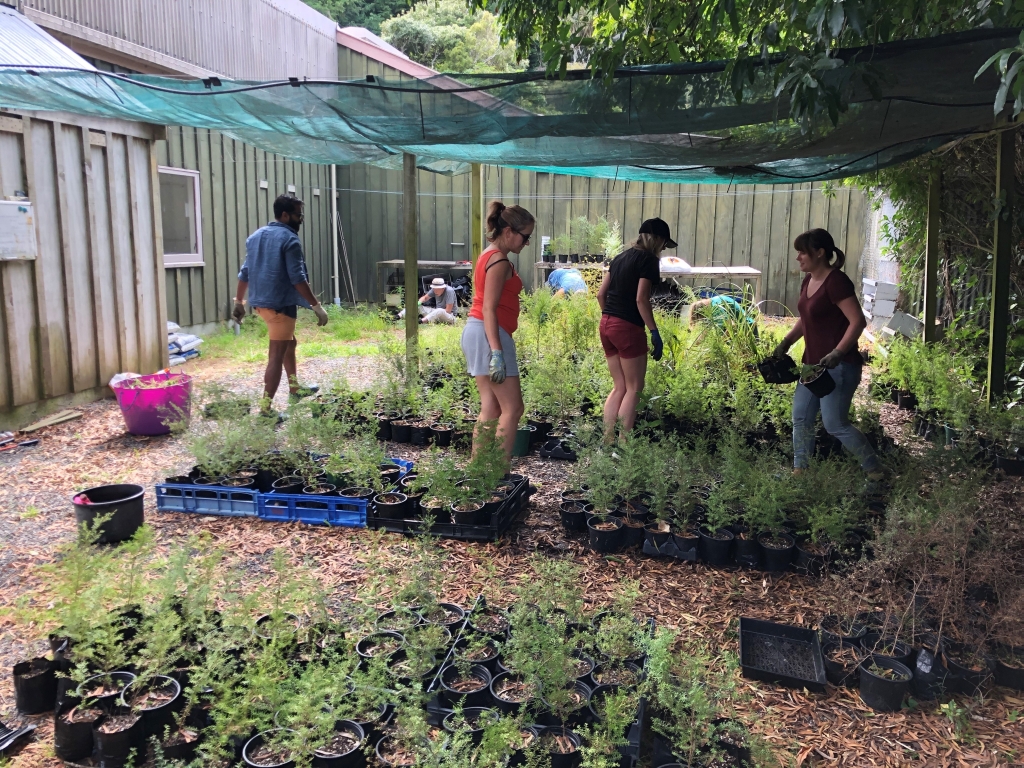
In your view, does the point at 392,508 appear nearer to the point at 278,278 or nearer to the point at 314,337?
the point at 278,278

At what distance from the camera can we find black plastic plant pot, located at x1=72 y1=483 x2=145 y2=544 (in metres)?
3.67

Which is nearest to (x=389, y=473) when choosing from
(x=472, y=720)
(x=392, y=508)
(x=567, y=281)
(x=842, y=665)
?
(x=392, y=508)

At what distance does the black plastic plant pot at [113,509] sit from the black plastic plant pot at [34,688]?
3.90 feet

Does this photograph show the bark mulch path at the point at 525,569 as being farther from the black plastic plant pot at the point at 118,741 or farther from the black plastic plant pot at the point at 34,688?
the black plastic plant pot at the point at 118,741

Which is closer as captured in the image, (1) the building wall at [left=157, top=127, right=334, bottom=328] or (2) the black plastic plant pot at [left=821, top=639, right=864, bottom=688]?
(2) the black plastic plant pot at [left=821, top=639, right=864, bottom=688]

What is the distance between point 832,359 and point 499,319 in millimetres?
1814

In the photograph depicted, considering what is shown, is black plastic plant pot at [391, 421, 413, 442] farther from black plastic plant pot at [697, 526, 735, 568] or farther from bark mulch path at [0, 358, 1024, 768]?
black plastic plant pot at [697, 526, 735, 568]

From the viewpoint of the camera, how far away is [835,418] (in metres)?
4.18

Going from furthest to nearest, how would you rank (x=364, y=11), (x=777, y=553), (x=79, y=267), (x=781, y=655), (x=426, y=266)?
1. (x=364, y=11)
2. (x=426, y=266)
3. (x=79, y=267)
4. (x=777, y=553)
5. (x=781, y=655)

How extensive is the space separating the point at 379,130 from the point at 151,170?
4.62 metres

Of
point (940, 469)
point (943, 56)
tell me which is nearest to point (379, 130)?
point (943, 56)

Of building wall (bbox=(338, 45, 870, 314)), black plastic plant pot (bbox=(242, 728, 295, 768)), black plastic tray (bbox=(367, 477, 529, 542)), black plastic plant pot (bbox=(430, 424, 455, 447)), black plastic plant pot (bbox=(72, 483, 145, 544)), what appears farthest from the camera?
building wall (bbox=(338, 45, 870, 314))

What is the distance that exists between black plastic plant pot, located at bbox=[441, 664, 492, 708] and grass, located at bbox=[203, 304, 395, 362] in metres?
6.39

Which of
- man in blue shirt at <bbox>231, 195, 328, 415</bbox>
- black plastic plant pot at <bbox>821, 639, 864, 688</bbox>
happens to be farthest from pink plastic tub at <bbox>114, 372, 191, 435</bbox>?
black plastic plant pot at <bbox>821, 639, 864, 688</bbox>
